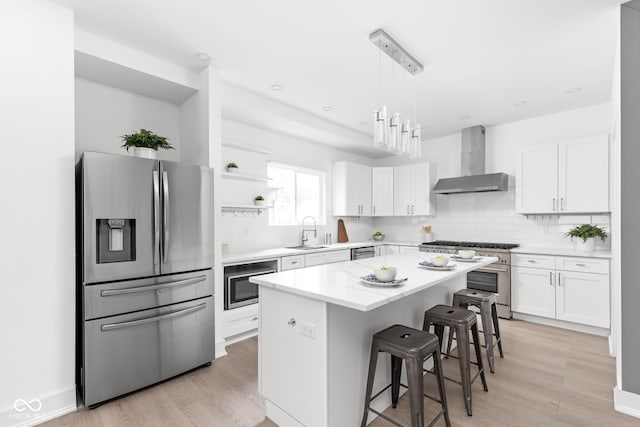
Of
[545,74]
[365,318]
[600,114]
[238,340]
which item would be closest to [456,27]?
[545,74]

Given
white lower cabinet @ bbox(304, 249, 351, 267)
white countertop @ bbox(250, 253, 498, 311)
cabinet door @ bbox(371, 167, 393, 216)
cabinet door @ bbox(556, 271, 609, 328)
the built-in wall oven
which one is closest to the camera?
white countertop @ bbox(250, 253, 498, 311)

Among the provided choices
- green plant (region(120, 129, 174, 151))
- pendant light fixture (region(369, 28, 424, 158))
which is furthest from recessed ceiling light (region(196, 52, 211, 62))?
pendant light fixture (region(369, 28, 424, 158))

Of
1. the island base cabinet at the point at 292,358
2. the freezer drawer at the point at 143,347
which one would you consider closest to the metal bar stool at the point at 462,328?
the island base cabinet at the point at 292,358

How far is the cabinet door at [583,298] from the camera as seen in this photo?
3.50 metres

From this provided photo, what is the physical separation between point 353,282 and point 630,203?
6.41 feet

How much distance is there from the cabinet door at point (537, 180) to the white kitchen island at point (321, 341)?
275cm

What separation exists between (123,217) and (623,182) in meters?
3.57

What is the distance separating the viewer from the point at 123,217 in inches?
92.7

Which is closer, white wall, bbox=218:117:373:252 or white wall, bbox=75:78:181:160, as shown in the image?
white wall, bbox=75:78:181:160

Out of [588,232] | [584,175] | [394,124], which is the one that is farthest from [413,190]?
[394,124]

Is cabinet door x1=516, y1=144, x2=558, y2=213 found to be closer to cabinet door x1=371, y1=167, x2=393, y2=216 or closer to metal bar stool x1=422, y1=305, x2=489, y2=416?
cabinet door x1=371, y1=167, x2=393, y2=216

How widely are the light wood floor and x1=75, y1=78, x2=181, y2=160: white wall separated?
7.21ft

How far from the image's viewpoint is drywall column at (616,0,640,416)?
2086 mm

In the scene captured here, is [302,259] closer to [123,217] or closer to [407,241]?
[123,217]
